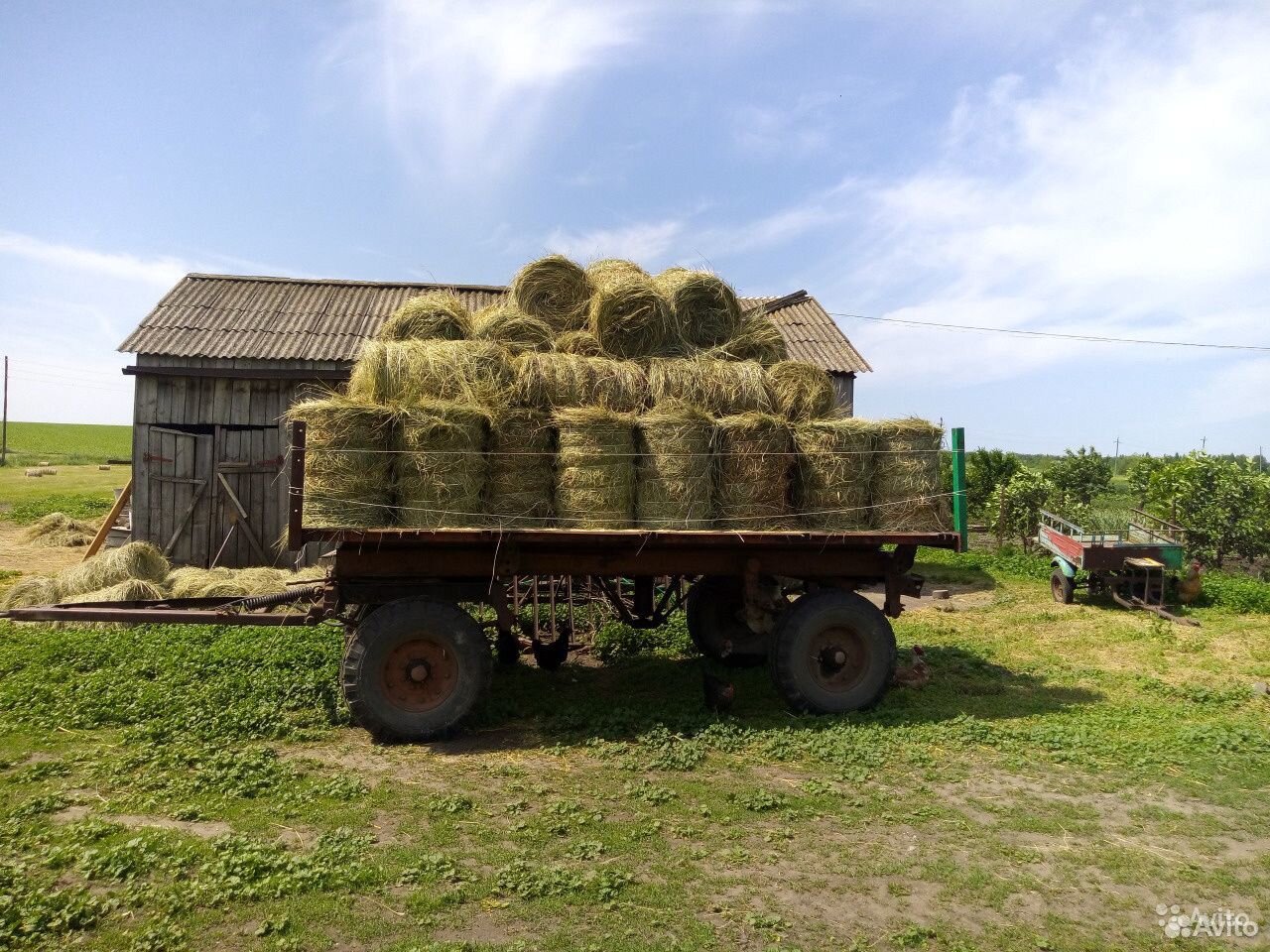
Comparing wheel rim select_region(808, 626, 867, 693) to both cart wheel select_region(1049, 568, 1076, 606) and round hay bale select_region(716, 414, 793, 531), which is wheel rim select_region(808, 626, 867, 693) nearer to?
round hay bale select_region(716, 414, 793, 531)

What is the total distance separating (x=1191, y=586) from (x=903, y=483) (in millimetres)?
8006

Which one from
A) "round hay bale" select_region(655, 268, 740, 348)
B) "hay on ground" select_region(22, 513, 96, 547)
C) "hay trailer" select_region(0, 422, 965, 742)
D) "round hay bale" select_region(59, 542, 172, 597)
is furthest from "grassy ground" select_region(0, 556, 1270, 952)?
"hay on ground" select_region(22, 513, 96, 547)

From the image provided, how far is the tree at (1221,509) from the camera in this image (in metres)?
14.3

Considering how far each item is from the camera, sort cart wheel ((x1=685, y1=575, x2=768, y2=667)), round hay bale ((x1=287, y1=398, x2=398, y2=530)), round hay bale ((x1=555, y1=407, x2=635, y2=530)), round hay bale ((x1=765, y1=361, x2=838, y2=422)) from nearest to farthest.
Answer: round hay bale ((x1=287, y1=398, x2=398, y2=530))
round hay bale ((x1=555, y1=407, x2=635, y2=530))
round hay bale ((x1=765, y1=361, x2=838, y2=422))
cart wheel ((x1=685, y1=575, x2=768, y2=667))

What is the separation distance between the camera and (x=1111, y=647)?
1005 centimetres

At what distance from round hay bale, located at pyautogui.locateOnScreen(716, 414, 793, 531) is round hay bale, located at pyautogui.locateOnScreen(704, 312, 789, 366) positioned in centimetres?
117

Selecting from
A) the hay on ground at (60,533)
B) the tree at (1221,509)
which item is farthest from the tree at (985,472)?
the hay on ground at (60,533)

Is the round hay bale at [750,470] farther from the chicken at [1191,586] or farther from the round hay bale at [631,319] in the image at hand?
the chicken at [1191,586]

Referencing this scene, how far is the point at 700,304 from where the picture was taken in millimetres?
7992

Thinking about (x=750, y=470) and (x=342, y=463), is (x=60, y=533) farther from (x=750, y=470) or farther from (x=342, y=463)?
(x=750, y=470)

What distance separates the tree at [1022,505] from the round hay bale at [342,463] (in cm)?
1548

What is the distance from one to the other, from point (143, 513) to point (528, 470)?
8.50 metres

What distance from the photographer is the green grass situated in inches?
1705

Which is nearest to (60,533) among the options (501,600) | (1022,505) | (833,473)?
(501,600)
